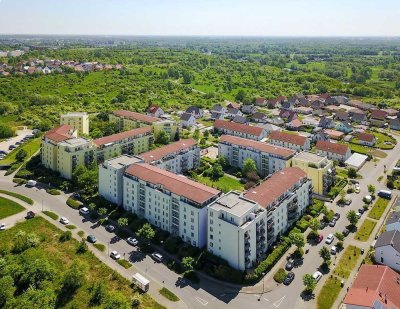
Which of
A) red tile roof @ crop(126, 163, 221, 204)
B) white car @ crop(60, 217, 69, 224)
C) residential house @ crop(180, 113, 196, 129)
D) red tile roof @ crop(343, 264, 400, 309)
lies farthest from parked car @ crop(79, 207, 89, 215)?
residential house @ crop(180, 113, 196, 129)

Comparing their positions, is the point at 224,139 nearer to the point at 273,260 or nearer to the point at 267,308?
the point at 273,260

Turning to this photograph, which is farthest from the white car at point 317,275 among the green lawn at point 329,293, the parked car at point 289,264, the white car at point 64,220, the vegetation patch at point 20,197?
the vegetation patch at point 20,197

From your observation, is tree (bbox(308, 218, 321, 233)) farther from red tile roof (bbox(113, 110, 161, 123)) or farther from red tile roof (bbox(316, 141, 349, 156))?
red tile roof (bbox(113, 110, 161, 123))

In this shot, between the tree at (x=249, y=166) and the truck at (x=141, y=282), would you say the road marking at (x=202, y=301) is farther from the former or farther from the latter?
the tree at (x=249, y=166)

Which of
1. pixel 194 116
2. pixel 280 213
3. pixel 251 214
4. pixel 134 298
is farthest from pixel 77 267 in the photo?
pixel 194 116

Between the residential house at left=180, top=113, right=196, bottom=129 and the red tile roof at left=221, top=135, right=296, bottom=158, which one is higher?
the residential house at left=180, top=113, right=196, bottom=129

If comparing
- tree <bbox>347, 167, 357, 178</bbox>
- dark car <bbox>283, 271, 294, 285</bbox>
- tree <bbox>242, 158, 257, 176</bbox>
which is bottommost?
dark car <bbox>283, 271, 294, 285</bbox>
